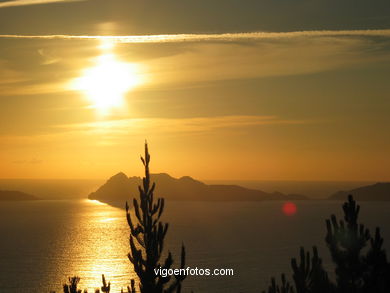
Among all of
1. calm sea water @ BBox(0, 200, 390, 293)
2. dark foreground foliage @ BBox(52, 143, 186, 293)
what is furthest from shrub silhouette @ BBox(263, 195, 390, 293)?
calm sea water @ BBox(0, 200, 390, 293)

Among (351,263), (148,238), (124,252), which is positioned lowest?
(351,263)

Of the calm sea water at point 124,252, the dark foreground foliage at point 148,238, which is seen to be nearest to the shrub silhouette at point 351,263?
the dark foreground foliage at point 148,238

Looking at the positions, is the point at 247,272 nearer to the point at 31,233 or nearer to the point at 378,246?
the point at 378,246

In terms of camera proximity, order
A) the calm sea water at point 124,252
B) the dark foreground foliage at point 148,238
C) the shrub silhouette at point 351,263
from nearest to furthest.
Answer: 1. the dark foreground foliage at point 148,238
2. the shrub silhouette at point 351,263
3. the calm sea water at point 124,252

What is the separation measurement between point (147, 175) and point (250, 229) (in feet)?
557

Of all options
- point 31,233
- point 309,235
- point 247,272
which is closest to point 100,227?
point 31,233

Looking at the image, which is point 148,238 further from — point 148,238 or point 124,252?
point 124,252

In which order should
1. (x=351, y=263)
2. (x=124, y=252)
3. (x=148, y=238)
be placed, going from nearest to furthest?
(x=148, y=238) < (x=351, y=263) < (x=124, y=252)

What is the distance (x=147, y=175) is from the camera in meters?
16.8

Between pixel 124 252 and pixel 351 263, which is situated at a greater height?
pixel 124 252

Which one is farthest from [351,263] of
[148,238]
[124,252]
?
[124,252]

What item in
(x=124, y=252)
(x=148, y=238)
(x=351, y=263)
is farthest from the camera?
(x=124, y=252)

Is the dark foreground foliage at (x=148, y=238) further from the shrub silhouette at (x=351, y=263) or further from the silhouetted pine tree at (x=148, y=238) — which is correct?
the shrub silhouette at (x=351, y=263)

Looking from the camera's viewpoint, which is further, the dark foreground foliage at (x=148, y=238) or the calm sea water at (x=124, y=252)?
the calm sea water at (x=124, y=252)
